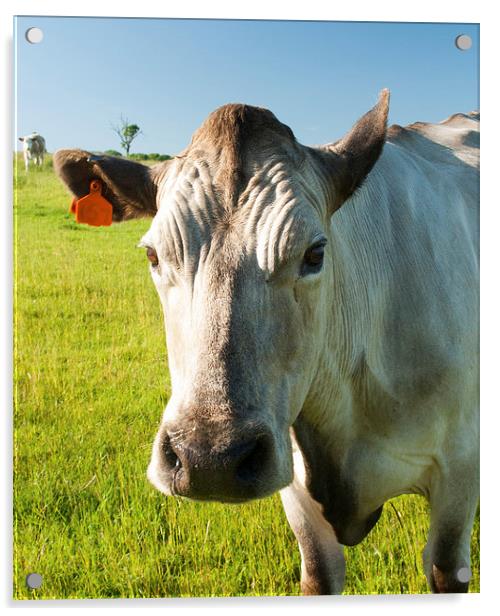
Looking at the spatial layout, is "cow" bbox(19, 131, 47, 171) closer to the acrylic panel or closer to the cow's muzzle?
the acrylic panel

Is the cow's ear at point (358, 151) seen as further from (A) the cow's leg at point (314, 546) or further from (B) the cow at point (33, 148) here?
(A) the cow's leg at point (314, 546)

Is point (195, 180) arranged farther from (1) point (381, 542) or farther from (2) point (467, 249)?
(1) point (381, 542)

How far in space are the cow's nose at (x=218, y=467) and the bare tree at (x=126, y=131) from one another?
53.0 inches

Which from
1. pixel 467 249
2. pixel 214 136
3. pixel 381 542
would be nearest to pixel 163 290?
pixel 214 136

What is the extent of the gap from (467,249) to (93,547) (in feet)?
5.61

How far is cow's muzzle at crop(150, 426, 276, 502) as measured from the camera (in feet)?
5.90

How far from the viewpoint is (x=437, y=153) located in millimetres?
3180

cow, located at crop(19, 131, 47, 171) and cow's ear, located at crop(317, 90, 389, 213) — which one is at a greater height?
cow, located at crop(19, 131, 47, 171)

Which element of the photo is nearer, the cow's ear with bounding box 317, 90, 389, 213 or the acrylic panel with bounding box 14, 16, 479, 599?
the cow's ear with bounding box 317, 90, 389, 213

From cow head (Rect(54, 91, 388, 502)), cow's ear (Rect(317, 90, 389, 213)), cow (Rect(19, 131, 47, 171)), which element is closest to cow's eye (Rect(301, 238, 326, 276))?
cow head (Rect(54, 91, 388, 502))

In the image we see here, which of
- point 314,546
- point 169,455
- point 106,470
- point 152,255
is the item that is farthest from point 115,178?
point 314,546

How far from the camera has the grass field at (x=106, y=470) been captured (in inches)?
108
